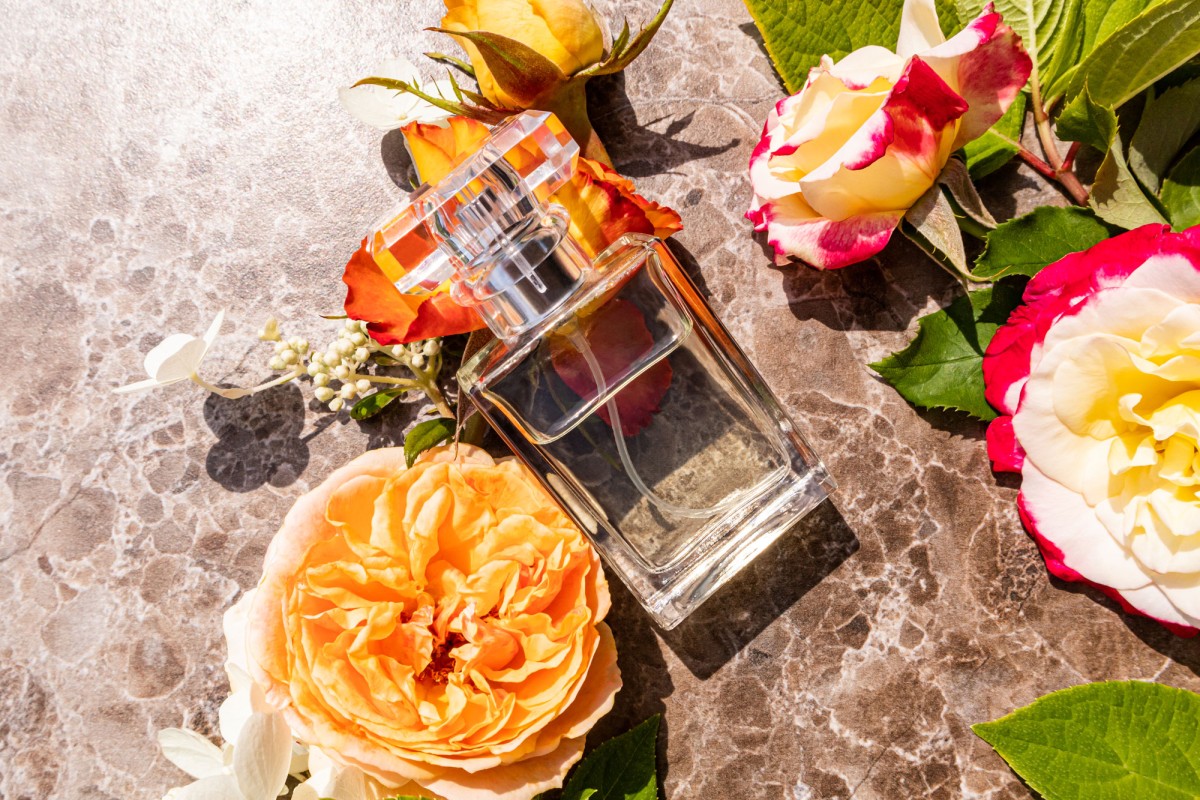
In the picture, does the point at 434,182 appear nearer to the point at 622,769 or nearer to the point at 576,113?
the point at 576,113

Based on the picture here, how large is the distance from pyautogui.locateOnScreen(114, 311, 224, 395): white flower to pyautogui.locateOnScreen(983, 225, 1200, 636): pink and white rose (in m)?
0.60

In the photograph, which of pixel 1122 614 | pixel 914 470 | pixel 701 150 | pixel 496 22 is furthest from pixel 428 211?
pixel 1122 614

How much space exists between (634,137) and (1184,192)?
419 mm

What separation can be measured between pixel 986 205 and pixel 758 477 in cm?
29

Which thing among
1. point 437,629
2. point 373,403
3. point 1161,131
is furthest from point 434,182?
point 1161,131

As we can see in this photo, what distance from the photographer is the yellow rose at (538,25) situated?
64 centimetres

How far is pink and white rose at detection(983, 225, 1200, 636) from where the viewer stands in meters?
0.56

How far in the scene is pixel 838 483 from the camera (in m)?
0.72

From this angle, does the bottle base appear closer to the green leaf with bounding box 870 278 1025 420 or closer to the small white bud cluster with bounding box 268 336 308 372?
the green leaf with bounding box 870 278 1025 420

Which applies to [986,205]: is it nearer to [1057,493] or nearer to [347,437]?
[1057,493]

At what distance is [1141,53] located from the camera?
1.99 feet

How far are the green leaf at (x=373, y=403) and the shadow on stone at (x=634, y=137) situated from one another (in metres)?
0.27

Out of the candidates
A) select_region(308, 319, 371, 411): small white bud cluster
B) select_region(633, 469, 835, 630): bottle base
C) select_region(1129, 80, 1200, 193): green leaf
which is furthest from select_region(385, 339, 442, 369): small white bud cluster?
select_region(1129, 80, 1200, 193): green leaf

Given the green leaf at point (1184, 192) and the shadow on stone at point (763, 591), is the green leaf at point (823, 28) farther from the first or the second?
Result: the shadow on stone at point (763, 591)
